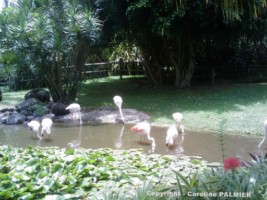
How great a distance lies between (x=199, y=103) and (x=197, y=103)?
62 millimetres

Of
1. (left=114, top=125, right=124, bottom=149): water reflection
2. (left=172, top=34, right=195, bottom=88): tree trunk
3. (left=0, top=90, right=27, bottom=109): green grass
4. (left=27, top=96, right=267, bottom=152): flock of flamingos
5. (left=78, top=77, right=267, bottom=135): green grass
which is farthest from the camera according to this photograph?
(left=172, top=34, right=195, bottom=88): tree trunk

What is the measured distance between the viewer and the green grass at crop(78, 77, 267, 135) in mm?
8898

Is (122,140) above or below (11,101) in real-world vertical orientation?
below

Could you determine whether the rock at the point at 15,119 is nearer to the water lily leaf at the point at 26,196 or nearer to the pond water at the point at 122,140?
the pond water at the point at 122,140

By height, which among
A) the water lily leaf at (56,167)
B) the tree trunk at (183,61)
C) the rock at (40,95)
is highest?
the tree trunk at (183,61)

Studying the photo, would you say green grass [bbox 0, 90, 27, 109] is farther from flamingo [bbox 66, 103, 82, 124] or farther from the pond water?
flamingo [bbox 66, 103, 82, 124]

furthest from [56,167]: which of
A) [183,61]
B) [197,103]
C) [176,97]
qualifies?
[183,61]

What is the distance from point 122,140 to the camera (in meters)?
8.01

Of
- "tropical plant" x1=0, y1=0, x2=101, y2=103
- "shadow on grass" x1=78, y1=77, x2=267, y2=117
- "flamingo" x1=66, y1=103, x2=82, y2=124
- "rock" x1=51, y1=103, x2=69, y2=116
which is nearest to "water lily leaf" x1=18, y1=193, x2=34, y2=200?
"flamingo" x1=66, y1=103, x2=82, y2=124

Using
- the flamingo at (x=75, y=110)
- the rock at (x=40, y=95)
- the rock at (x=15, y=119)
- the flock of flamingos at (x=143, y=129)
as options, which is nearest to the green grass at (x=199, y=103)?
the flock of flamingos at (x=143, y=129)

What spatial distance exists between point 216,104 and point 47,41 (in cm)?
525

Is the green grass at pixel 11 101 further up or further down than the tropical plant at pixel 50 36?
further down

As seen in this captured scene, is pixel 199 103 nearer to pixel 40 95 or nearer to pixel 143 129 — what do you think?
pixel 143 129

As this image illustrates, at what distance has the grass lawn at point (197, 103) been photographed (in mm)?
8914
